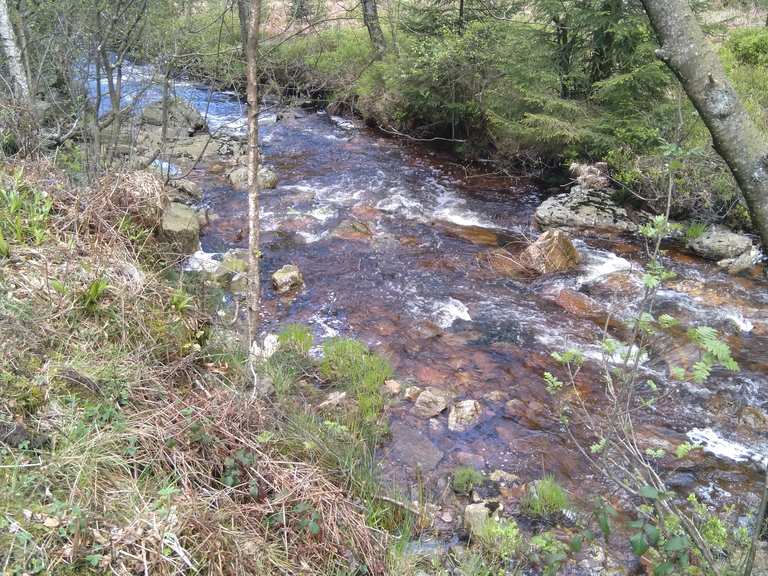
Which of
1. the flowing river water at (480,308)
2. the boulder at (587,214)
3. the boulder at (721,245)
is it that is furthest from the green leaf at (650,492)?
the boulder at (587,214)

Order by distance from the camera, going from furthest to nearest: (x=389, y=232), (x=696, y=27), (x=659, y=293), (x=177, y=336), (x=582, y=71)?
(x=582, y=71), (x=389, y=232), (x=659, y=293), (x=177, y=336), (x=696, y=27)

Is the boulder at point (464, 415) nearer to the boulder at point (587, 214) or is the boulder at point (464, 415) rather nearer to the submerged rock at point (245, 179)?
the boulder at point (587, 214)

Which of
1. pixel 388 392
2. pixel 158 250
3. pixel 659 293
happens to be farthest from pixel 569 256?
pixel 158 250

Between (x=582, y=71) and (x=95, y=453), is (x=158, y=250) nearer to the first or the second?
(x=95, y=453)

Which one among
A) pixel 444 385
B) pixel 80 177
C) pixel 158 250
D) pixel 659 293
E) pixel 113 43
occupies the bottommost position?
pixel 444 385

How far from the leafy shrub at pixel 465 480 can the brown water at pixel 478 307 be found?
0.17 meters

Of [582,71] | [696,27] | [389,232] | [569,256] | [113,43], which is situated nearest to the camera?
[696,27]

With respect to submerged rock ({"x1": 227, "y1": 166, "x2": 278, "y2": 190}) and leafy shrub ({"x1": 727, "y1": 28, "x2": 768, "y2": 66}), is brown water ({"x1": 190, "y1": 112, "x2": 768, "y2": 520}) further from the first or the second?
leafy shrub ({"x1": 727, "y1": 28, "x2": 768, "y2": 66})

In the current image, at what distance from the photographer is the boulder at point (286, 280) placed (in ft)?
24.7

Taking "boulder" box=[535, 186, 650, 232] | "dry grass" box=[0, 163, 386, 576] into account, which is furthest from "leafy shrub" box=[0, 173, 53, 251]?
"boulder" box=[535, 186, 650, 232]

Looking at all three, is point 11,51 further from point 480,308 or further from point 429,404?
point 429,404

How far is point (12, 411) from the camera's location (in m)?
3.24

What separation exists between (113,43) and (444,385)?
614 cm

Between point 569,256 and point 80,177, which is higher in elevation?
point 80,177
